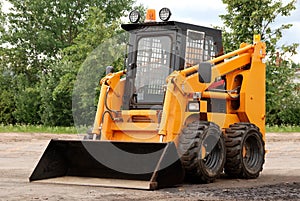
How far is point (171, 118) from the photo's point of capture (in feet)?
32.1

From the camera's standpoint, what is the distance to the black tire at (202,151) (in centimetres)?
950

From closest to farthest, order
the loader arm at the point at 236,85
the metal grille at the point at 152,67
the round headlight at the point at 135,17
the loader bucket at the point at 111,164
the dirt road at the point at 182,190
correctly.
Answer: the dirt road at the point at 182,190, the loader bucket at the point at 111,164, the loader arm at the point at 236,85, the metal grille at the point at 152,67, the round headlight at the point at 135,17

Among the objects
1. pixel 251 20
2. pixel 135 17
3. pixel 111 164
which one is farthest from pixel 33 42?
pixel 111 164

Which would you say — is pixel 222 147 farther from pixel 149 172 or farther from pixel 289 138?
pixel 289 138

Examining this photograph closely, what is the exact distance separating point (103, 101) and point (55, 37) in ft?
106

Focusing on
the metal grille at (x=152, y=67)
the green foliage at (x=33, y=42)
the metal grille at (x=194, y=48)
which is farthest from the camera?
the green foliage at (x=33, y=42)

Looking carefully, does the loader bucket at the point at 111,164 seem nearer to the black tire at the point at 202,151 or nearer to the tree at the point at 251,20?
the black tire at the point at 202,151

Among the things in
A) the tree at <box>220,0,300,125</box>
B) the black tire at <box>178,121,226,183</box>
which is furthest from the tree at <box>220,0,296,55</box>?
the black tire at <box>178,121,226,183</box>

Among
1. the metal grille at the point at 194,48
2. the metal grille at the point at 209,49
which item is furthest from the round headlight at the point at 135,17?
the metal grille at the point at 209,49

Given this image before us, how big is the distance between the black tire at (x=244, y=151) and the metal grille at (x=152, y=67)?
1.47 m

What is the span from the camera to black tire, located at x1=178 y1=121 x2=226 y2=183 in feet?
31.2

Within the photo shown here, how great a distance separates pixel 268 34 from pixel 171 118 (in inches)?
827

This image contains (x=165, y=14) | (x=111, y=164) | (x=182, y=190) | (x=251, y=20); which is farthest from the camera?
(x=251, y=20)

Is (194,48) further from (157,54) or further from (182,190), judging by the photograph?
(182,190)
